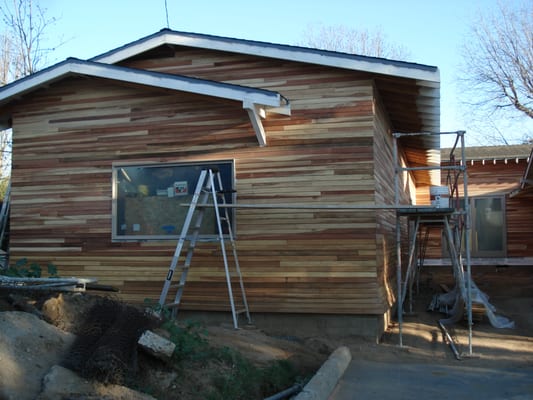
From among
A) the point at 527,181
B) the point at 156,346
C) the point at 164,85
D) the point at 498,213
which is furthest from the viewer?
the point at 498,213

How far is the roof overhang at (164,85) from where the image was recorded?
867 cm

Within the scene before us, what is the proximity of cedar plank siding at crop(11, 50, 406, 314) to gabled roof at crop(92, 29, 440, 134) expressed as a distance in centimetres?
36

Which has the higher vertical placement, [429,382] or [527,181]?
[527,181]

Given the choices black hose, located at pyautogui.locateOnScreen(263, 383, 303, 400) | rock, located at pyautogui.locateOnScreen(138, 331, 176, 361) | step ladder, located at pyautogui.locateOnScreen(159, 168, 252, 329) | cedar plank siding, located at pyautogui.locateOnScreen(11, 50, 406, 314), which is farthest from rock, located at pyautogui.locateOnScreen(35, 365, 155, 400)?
cedar plank siding, located at pyautogui.locateOnScreen(11, 50, 406, 314)

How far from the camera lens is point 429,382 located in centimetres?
680

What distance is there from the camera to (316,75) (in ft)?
30.8

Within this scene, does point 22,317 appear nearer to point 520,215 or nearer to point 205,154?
point 205,154

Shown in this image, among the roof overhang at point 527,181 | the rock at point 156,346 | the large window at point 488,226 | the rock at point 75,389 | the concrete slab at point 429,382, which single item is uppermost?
the roof overhang at point 527,181

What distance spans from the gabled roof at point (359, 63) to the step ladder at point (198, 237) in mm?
2169

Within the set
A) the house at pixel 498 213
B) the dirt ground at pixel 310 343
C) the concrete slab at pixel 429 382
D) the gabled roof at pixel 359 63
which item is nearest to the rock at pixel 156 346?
the dirt ground at pixel 310 343

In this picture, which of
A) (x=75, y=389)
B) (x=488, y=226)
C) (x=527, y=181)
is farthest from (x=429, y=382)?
(x=488, y=226)

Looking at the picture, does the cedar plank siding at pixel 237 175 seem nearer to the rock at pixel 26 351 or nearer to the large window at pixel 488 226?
the rock at pixel 26 351

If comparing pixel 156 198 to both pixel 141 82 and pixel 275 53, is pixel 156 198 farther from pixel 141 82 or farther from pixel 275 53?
pixel 275 53

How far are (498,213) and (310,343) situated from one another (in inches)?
566
